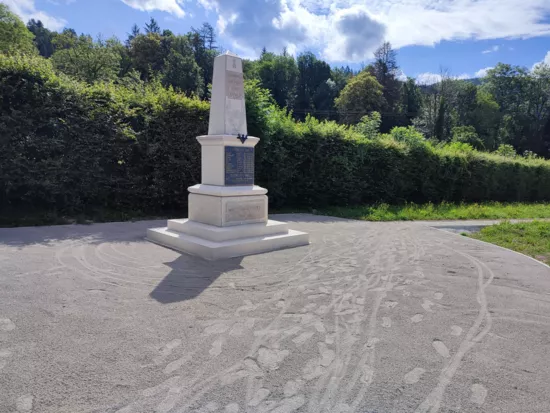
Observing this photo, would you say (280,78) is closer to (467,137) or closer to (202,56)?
(202,56)

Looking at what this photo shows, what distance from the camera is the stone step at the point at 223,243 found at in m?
5.96

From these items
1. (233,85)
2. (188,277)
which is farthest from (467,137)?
(188,277)

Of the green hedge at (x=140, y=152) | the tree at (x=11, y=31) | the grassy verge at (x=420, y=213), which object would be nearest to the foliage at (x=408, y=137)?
the green hedge at (x=140, y=152)

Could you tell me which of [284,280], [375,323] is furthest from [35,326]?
[375,323]

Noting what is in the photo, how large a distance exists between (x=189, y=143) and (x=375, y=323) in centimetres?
813

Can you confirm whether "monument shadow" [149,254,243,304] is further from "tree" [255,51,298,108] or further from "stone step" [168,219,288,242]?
"tree" [255,51,298,108]

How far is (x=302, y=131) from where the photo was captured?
12.8 meters

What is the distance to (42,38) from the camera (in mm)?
67375

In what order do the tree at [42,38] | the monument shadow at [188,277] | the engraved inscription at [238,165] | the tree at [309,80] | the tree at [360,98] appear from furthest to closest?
the tree at [309,80]
the tree at [42,38]
the tree at [360,98]
the engraved inscription at [238,165]
the monument shadow at [188,277]

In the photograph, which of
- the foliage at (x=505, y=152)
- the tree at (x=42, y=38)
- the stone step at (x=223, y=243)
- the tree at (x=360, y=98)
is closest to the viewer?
the stone step at (x=223, y=243)

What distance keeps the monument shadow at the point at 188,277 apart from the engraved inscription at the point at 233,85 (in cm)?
316

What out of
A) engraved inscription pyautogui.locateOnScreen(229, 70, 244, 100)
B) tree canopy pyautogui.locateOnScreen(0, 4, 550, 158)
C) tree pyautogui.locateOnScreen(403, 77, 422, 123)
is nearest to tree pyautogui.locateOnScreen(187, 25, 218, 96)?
tree canopy pyautogui.locateOnScreen(0, 4, 550, 158)

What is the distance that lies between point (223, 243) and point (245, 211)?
100cm

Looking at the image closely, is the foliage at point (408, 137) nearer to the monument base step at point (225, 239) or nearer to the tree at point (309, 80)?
the monument base step at point (225, 239)
